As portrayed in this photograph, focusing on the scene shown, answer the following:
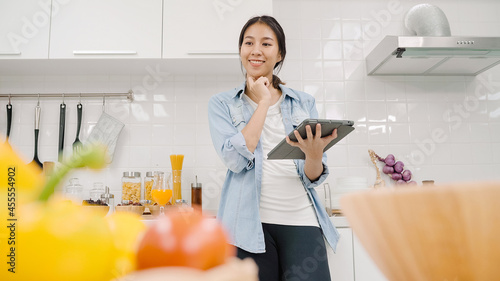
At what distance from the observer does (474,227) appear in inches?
9.2

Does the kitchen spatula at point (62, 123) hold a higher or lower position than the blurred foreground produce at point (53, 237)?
higher

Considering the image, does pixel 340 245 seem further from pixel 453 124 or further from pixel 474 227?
pixel 474 227

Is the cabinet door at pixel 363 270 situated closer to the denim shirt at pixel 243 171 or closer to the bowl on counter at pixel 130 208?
the denim shirt at pixel 243 171

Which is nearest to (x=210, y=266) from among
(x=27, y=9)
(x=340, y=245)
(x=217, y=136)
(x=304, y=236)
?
(x=304, y=236)

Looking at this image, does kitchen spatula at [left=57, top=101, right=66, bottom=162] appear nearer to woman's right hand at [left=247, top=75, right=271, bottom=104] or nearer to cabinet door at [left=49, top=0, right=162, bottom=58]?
cabinet door at [left=49, top=0, right=162, bottom=58]

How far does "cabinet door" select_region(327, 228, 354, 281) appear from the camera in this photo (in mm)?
1854

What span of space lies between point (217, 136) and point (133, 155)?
3.61ft

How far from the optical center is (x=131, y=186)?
2281 millimetres

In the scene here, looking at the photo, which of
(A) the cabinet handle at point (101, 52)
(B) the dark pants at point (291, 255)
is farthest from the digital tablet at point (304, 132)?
(A) the cabinet handle at point (101, 52)

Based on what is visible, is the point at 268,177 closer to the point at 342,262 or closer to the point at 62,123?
the point at 342,262

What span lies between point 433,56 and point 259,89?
1227 mm

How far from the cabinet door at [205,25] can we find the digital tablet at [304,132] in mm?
1035

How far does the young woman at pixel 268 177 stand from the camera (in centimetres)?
127

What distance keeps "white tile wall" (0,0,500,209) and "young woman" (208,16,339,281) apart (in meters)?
0.90
